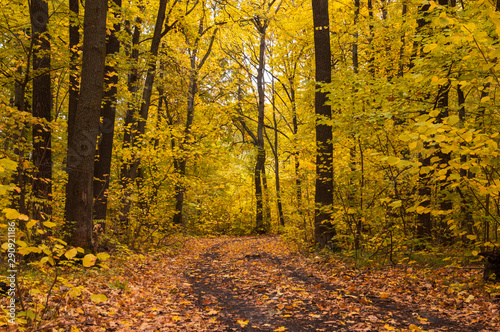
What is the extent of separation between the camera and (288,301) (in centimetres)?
529

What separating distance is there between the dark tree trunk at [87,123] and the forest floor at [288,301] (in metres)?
1.18

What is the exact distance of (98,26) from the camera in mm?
6551

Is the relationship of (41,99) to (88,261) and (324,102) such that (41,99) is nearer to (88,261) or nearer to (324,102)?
(88,261)

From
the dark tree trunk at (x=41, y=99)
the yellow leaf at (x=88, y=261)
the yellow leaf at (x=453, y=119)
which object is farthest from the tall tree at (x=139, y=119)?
the yellow leaf at (x=453, y=119)

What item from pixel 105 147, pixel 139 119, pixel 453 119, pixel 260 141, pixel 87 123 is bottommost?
pixel 453 119

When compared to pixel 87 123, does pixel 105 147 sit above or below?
below

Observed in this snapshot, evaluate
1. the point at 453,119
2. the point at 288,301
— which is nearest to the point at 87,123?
the point at 288,301

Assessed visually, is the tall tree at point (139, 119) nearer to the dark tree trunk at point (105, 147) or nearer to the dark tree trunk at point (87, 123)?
the dark tree trunk at point (105, 147)

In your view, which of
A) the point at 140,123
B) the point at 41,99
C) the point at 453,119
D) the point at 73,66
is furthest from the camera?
the point at 140,123

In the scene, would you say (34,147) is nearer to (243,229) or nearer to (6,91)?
(6,91)

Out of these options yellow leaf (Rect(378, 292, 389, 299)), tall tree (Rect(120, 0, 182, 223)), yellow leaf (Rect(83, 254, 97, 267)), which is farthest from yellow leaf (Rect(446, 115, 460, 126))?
tall tree (Rect(120, 0, 182, 223))

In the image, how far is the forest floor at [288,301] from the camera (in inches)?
164

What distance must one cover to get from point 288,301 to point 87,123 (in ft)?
16.5

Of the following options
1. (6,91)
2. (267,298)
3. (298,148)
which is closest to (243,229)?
(298,148)
